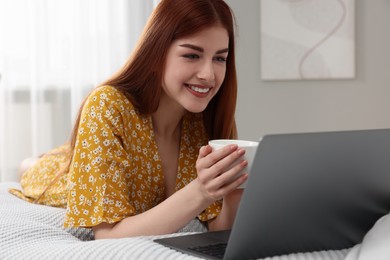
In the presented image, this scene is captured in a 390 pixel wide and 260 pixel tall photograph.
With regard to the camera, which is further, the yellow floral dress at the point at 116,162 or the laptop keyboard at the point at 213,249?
the yellow floral dress at the point at 116,162

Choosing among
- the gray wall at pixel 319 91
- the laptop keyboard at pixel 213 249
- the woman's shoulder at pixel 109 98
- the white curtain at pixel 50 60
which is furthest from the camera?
the gray wall at pixel 319 91

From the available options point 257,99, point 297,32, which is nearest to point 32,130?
point 257,99

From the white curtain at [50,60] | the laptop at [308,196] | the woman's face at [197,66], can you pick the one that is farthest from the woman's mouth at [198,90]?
the white curtain at [50,60]

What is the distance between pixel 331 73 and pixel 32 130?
2.00 meters

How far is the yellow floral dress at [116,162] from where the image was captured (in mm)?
1493

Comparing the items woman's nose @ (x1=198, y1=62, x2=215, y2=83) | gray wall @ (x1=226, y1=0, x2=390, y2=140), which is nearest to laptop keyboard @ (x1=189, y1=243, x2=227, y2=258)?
woman's nose @ (x1=198, y1=62, x2=215, y2=83)

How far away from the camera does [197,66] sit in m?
1.60

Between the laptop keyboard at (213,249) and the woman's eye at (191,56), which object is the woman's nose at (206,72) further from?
the laptop keyboard at (213,249)

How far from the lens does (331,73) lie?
4297 millimetres

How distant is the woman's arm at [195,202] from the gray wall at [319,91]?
259 cm

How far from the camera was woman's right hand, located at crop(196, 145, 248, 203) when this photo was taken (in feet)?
3.75

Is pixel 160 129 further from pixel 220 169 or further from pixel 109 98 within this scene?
pixel 220 169

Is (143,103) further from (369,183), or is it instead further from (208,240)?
(369,183)

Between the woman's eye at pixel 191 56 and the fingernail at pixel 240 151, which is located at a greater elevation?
the woman's eye at pixel 191 56
